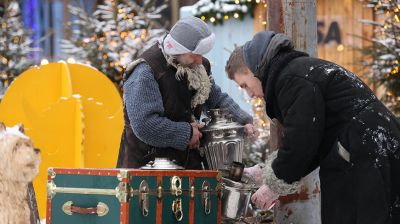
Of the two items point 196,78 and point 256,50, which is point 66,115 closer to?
point 196,78

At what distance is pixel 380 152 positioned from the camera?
179 inches

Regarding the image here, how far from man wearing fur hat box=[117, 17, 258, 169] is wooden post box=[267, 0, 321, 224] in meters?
0.56

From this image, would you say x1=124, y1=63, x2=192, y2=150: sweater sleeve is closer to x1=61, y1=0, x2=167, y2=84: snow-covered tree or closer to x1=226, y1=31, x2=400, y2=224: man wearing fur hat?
x1=226, y1=31, x2=400, y2=224: man wearing fur hat

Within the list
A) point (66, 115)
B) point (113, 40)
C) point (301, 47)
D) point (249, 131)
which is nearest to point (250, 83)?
point (249, 131)

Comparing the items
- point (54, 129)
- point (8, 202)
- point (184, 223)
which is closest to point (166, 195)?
point (184, 223)

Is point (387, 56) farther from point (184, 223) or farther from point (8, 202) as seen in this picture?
point (8, 202)

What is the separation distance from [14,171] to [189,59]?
1.70 meters

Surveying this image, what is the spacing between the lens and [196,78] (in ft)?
18.4

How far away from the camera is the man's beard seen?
5.55 m

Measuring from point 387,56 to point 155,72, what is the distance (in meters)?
4.71

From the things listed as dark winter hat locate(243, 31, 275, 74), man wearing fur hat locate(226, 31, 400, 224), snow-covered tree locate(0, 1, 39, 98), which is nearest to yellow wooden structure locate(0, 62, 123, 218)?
dark winter hat locate(243, 31, 275, 74)

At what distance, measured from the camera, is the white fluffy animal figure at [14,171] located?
4133 mm

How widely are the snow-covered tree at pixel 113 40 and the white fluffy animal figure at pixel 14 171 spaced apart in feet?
26.5

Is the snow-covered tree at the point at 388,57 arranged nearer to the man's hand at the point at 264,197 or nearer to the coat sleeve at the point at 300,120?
the man's hand at the point at 264,197
